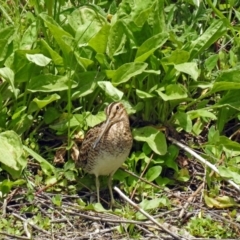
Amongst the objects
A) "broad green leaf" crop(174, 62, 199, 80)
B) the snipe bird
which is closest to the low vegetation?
"broad green leaf" crop(174, 62, 199, 80)

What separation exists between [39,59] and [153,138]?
0.83m

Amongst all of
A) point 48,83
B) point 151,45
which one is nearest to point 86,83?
point 48,83

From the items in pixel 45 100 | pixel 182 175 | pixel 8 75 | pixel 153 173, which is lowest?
pixel 182 175

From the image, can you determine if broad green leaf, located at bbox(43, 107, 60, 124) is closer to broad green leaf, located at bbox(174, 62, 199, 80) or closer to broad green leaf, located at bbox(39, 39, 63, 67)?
broad green leaf, located at bbox(39, 39, 63, 67)

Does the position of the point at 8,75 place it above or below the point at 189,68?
above

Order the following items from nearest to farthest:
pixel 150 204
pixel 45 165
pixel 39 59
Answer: pixel 150 204
pixel 39 59
pixel 45 165

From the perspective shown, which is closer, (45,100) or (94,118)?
(45,100)

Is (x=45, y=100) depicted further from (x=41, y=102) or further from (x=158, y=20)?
(x=158, y=20)

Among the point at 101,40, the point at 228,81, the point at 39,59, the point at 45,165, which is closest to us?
the point at 39,59

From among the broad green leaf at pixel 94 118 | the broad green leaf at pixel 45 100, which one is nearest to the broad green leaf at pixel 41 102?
the broad green leaf at pixel 45 100

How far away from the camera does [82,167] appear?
5227mm

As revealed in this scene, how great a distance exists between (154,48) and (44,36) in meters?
0.79

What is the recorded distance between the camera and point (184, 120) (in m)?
5.35

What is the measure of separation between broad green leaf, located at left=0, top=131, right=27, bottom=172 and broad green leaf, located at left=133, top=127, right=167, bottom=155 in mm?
720
